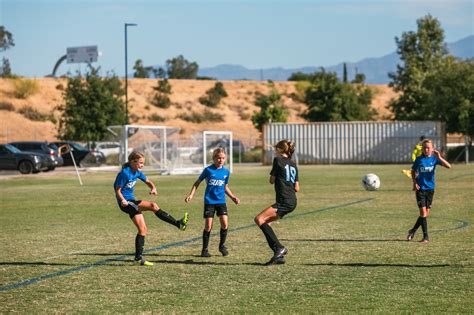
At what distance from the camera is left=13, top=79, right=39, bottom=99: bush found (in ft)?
337

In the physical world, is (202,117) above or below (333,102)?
below

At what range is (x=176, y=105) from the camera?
374ft

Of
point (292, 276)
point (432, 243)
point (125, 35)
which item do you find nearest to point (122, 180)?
point (292, 276)

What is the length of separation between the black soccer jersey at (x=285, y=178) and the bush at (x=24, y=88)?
94050 mm

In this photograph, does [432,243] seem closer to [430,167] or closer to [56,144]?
[430,167]

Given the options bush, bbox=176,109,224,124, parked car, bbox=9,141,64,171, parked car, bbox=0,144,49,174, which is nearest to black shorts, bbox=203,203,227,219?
parked car, bbox=0,144,49,174

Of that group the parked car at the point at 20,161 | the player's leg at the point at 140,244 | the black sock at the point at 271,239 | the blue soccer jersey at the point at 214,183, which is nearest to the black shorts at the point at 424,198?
the blue soccer jersey at the point at 214,183

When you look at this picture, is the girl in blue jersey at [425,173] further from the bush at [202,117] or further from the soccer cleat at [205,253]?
the bush at [202,117]

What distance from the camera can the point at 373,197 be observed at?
25.1m

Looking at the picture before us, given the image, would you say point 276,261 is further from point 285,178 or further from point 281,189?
point 285,178

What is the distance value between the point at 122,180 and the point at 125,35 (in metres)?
54.5

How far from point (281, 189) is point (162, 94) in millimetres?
103933

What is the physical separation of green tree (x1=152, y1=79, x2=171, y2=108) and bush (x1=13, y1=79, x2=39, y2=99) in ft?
50.4

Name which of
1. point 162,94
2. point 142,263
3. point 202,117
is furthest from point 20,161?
point 162,94
